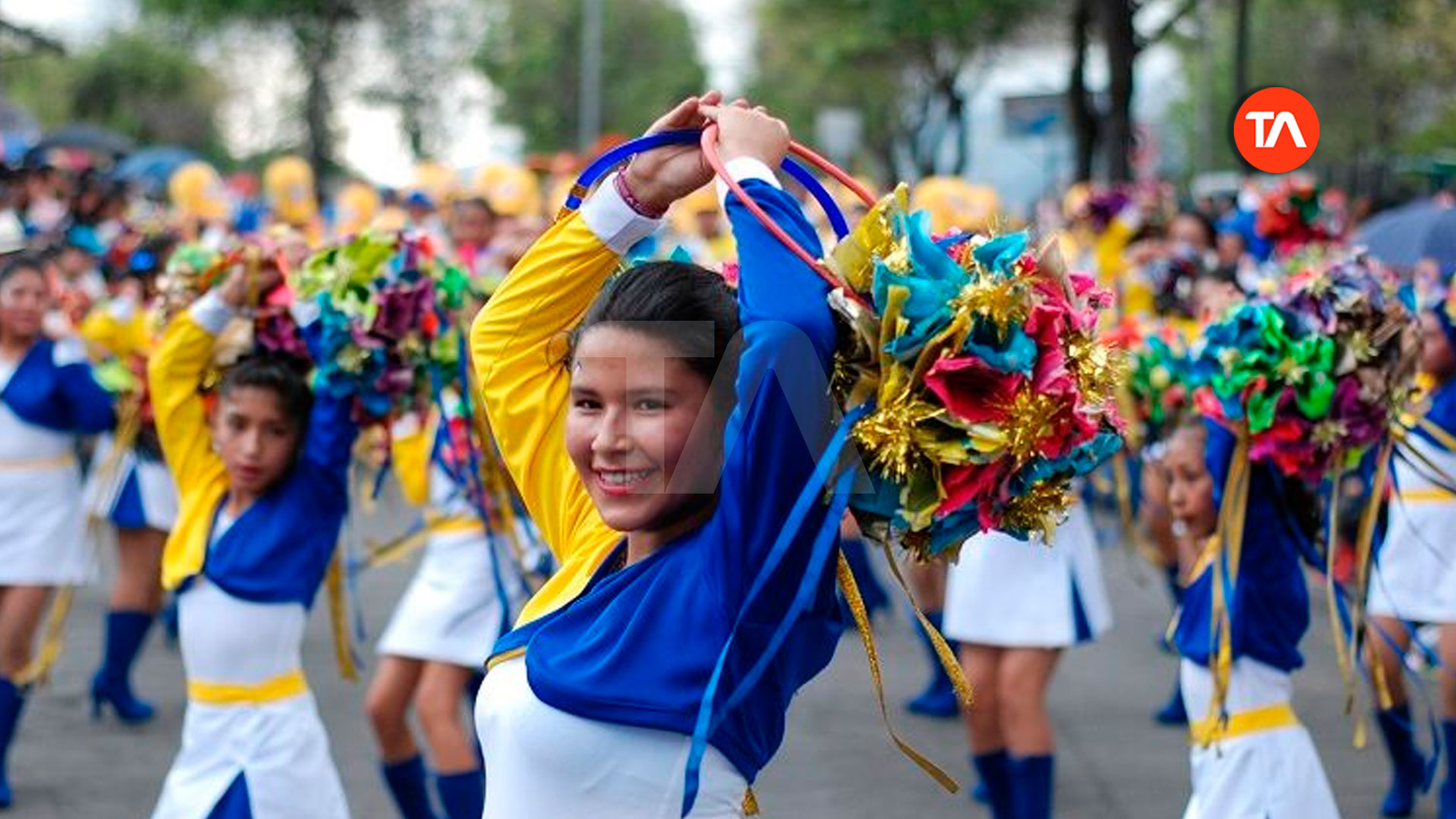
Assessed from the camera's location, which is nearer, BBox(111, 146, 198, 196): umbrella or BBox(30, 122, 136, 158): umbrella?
BBox(30, 122, 136, 158): umbrella

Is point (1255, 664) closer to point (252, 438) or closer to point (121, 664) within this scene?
point (252, 438)

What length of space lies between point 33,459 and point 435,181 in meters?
10.3

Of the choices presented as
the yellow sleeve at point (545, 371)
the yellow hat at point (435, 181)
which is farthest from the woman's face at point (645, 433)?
the yellow hat at point (435, 181)

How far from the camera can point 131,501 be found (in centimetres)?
838

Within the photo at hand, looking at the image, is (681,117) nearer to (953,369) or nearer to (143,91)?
(953,369)

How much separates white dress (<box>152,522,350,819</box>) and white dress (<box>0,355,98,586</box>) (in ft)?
7.16

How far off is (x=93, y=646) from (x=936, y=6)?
20846mm

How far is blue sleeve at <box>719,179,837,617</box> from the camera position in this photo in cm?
256

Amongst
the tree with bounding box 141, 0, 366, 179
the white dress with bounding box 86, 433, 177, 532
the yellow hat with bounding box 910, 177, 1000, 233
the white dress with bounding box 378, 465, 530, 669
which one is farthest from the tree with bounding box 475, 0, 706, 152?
the white dress with bounding box 378, 465, 530, 669

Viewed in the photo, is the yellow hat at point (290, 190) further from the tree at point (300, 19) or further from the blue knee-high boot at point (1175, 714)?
the tree at point (300, 19)

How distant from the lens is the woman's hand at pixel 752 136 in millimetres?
2717

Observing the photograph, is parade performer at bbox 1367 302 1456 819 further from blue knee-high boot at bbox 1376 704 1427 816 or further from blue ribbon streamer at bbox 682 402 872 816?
blue ribbon streamer at bbox 682 402 872 816

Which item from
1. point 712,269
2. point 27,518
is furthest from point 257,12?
point 712,269

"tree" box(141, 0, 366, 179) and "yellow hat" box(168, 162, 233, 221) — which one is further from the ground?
"tree" box(141, 0, 366, 179)
